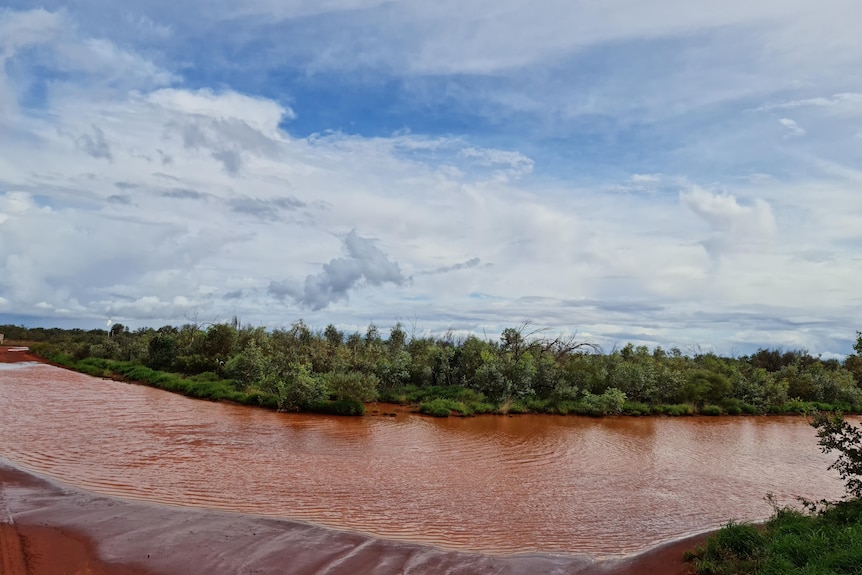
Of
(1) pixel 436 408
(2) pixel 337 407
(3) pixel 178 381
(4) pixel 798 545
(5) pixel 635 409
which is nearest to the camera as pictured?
(4) pixel 798 545

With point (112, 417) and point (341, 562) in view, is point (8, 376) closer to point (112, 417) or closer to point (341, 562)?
point (112, 417)

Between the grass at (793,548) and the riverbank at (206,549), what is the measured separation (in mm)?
697

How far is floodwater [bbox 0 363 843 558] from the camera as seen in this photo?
9961mm

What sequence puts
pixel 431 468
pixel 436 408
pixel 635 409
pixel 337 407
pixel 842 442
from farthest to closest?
pixel 635 409 → pixel 436 408 → pixel 337 407 → pixel 431 468 → pixel 842 442

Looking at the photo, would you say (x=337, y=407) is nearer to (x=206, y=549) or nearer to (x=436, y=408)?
(x=436, y=408)

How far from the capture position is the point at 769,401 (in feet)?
107

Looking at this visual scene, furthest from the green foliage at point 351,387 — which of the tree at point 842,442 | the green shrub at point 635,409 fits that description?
the tree at point 842,442

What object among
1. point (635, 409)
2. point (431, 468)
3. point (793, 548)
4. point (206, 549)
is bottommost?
point (431, 468)

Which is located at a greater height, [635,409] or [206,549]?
[635,409]

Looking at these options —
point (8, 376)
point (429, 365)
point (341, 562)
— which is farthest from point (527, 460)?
point (8, 376)

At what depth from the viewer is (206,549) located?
300 inches

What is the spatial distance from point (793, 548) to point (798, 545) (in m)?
0.08

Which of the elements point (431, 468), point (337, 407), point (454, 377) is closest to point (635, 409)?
point (454, 377)

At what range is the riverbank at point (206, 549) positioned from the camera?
7031 millimetres
